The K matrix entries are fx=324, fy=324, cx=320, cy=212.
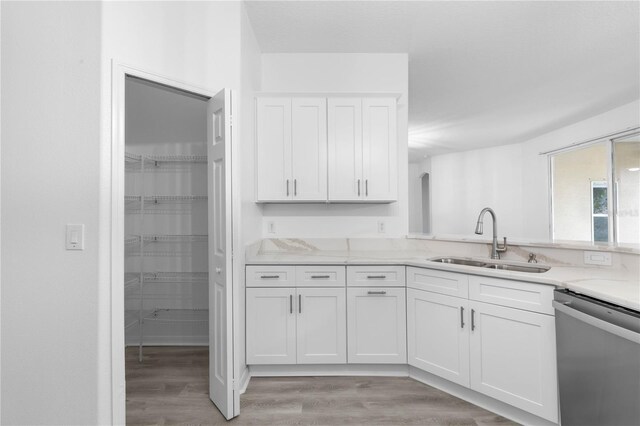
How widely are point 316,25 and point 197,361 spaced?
296 cm

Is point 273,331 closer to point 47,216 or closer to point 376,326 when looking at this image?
point 376,326

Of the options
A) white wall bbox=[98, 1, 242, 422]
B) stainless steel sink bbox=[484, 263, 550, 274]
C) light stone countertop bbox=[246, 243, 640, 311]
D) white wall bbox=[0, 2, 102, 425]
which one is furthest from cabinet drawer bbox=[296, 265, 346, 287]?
white wall bbox=[0, 2, 102, 425]

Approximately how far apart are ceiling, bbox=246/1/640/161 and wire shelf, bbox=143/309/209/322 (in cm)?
255

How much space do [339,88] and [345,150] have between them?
2.40 feet

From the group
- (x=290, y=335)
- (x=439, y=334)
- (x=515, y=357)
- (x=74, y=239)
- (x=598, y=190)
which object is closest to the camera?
(x=74, y=239)

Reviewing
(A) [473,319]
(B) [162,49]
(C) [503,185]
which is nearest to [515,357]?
(A) [473,319]

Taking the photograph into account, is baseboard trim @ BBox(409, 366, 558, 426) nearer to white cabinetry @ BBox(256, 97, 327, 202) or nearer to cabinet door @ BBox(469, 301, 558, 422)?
cabinet door @ BBox(469, 301, 558, 422)

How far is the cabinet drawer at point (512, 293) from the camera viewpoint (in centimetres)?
175

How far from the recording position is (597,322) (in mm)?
1395

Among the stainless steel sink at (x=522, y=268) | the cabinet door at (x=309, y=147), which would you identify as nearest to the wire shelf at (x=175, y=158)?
the cabinet door at (x=309, y=147)

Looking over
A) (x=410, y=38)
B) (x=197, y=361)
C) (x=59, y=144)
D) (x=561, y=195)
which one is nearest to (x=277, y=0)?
(x=410, y=38)

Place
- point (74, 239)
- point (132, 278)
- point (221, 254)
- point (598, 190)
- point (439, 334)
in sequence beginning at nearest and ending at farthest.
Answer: point (74, 239), point (221, 254), point (439, 334), point (132, 278), point (598, 190)

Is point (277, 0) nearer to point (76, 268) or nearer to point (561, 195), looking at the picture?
point (76, 268)

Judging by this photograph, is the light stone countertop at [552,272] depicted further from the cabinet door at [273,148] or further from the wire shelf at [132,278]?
the wire shelf at [132,278]
